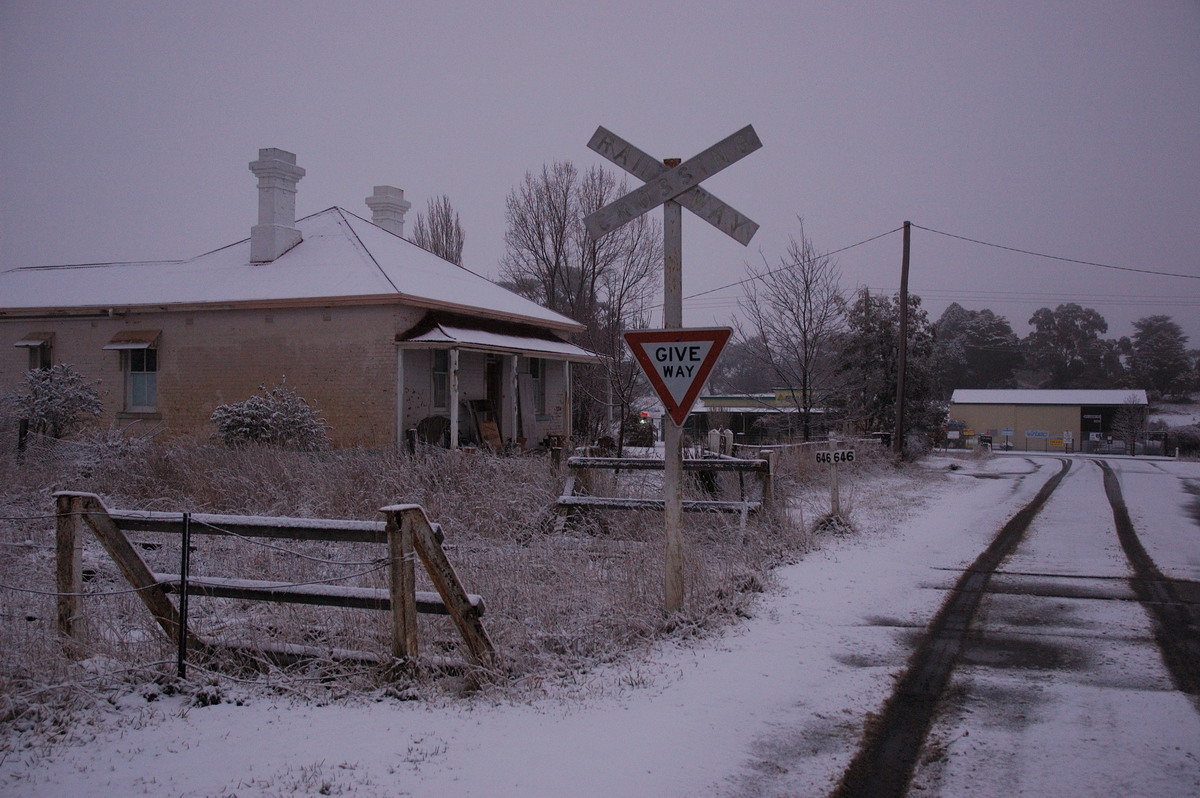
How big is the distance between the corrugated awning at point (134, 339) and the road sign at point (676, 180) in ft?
51.3

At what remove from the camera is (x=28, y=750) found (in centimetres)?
409

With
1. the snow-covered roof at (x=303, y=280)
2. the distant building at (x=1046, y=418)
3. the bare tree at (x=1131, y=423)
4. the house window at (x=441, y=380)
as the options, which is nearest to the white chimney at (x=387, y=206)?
the snow-covered roof at (x=303, y=280)

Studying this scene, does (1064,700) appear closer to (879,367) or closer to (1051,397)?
(879,367)

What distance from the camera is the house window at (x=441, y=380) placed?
18.6m

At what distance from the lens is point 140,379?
19047mm

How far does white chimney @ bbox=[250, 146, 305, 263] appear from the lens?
1869 cm

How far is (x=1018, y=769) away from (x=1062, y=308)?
91942 mm

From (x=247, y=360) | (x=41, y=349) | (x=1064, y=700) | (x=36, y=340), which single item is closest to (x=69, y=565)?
(x=1064, y=700)

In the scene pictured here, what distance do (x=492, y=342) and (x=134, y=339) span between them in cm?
814

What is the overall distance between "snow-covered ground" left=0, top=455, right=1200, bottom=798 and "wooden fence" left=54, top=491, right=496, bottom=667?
0.43 metres

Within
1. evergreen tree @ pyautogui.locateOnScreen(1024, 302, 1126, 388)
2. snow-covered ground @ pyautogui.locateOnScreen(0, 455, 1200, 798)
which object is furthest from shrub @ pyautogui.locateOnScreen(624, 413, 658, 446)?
evergreen tree @ pyautogui.locateOnScreen(1024, 302, 1126, 388)

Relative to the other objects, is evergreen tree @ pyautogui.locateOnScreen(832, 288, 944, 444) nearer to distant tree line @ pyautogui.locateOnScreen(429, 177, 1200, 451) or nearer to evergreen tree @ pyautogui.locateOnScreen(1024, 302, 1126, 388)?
distant tree line @ pyautogui.locateOnScreen(429, 177, 1200, 451)

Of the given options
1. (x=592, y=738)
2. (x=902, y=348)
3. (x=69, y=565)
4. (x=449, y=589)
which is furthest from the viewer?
(x=902, y=348)

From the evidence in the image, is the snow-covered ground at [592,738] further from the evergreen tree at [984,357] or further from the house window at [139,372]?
the evergreen tree at [984,357]
